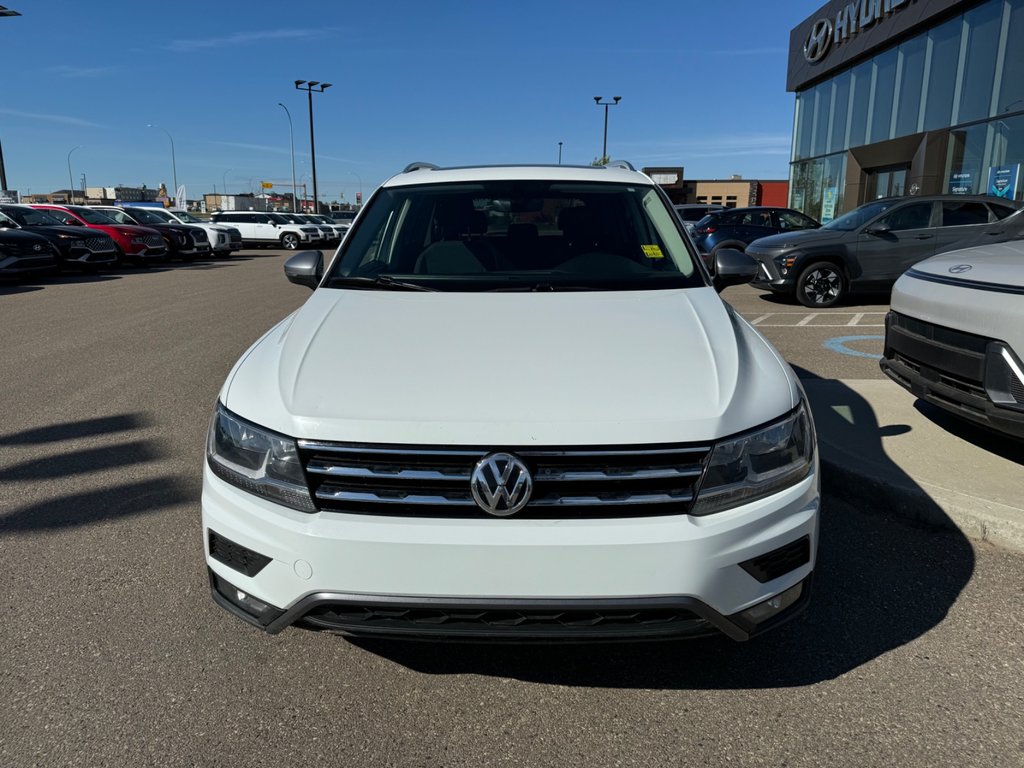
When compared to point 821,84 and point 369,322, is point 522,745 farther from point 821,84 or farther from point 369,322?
point 821,84

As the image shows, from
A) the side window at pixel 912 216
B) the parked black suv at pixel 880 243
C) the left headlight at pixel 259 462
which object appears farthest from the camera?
the side window at pixel 912 216

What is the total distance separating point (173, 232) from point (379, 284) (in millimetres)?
20388

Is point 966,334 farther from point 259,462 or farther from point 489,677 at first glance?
point 259,462

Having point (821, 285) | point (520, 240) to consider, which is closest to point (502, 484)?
point (520, 240)

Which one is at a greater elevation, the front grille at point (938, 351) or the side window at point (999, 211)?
the side window at point (999, 211)

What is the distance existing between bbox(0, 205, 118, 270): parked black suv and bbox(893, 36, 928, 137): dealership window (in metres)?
20.0

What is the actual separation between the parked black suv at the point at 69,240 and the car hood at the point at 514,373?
51.9 feet

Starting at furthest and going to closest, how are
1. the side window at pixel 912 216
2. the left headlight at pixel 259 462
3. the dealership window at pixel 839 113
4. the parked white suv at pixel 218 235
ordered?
the parked white suv at pixel 218 235, the dealership window at pixel 839 113, the side window at pixel 912 216, the left headlight at pixel 259 462

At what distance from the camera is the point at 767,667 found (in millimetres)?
2475

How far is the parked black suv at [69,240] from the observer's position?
1619 cm

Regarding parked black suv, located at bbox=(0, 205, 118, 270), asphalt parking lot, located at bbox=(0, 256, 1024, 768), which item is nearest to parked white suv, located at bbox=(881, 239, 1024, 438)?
asphalt parking lot, located at bbox=(0, 256, 1024, 768)

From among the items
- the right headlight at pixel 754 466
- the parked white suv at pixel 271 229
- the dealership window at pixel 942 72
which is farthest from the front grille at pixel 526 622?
the parked white suv at pixel 271 229

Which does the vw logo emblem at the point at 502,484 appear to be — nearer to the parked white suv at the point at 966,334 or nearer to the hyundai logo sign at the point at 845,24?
the parked white suv at the point at 966,334

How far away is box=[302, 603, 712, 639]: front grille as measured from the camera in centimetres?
202
